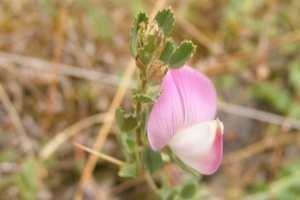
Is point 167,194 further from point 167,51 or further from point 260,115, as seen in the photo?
point 260,115

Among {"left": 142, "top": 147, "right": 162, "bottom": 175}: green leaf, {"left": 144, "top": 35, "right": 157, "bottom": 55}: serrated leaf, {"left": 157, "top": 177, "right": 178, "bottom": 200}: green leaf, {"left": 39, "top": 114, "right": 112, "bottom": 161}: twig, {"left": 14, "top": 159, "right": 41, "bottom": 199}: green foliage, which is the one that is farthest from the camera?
{"left": 39, "top": 114, "right": 112, "bottom": 161}: twig

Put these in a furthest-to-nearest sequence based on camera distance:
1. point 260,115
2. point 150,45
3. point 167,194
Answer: point 260,115 → point 167,194 → point 150,45

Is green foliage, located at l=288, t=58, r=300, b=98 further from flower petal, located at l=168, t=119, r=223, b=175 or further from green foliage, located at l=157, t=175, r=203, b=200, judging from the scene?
flower petal, located at l=168, t=119, r=223, b=175

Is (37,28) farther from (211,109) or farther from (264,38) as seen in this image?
(211,109)

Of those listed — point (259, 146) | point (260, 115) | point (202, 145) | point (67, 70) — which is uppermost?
point (67, 70)

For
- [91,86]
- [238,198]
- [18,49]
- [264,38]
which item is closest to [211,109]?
[238,198]

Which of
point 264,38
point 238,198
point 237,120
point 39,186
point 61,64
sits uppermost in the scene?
point 61,64

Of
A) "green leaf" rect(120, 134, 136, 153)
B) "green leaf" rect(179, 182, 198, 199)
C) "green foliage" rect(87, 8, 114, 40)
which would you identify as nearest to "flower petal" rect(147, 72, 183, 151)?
"green leaf" rect(120, 134, 136, 153)

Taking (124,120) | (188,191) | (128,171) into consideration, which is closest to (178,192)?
(188,191)
